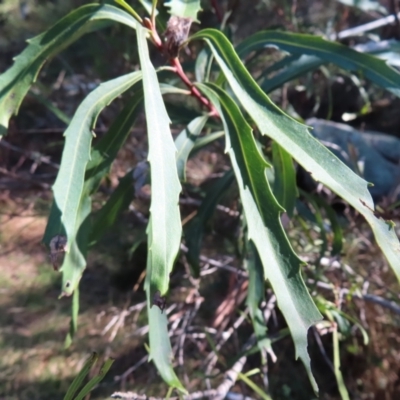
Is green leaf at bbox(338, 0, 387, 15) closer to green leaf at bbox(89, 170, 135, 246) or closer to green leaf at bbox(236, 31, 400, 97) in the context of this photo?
green leaf at bbox(236, 31, 400, 97)

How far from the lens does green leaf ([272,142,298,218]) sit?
987 mm

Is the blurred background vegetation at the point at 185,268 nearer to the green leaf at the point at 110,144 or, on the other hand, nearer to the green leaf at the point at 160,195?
the green leaf at the point at 110,144

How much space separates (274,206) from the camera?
0.77 metres

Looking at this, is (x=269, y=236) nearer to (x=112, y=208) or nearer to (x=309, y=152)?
(x=309, y=152)

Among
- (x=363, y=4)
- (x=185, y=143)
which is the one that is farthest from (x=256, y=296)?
(x=363, y=4)

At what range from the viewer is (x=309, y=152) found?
0.75 m

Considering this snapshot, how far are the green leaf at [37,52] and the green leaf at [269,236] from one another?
1.12 feet

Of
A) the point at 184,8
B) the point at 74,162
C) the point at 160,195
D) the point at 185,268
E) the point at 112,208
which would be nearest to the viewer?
the point at 160,195

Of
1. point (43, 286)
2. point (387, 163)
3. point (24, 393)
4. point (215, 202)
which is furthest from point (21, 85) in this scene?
point (387, 163)

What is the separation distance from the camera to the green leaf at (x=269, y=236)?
0.71m

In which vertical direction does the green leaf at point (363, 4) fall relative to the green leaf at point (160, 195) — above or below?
above

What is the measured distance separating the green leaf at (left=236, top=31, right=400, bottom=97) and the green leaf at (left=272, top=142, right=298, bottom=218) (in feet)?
0.71

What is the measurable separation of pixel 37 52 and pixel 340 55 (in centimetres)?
62

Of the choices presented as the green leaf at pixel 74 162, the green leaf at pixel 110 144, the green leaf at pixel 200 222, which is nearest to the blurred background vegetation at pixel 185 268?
the green leaf at pixel 200 222
